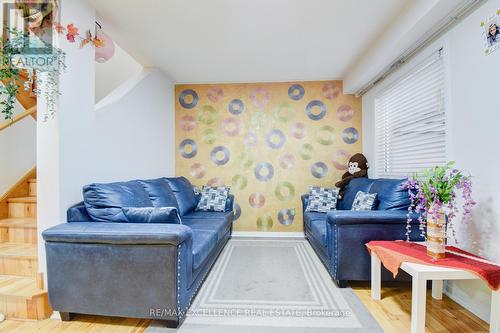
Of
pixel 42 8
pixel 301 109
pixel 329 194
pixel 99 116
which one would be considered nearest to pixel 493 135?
pixel 329 194

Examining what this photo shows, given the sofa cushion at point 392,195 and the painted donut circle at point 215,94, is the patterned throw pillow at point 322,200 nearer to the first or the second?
the sofa cushion at point 392,195

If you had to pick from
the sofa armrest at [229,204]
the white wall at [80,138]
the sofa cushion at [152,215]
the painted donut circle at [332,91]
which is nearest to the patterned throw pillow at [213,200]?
the sofa armrest at [229,204]

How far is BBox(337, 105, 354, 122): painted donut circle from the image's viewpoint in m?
3.98

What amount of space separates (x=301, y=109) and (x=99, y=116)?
2.91 meters

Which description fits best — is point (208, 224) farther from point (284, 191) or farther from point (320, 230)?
point (284, 191)

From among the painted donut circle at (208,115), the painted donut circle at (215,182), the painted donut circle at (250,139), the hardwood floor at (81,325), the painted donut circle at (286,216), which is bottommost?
the hardwood floor at (81,325)

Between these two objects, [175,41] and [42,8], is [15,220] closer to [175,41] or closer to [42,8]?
[42,8]

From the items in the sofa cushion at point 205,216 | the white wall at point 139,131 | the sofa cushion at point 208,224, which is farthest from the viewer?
the sofa cushion at point 205,216

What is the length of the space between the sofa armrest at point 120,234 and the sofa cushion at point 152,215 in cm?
12

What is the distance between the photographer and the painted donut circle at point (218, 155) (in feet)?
13.5

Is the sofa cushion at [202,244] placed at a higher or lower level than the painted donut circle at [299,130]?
lower

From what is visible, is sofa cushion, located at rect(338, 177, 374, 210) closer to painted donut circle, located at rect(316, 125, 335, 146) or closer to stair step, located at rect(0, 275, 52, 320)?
painted donut circle, located at rect(316, 125, 335, 146)

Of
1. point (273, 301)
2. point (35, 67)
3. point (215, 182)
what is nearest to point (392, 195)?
point (273, 301)

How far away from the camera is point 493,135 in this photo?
1.69m
